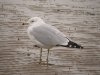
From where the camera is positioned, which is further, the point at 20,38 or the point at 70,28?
the point at 70,28

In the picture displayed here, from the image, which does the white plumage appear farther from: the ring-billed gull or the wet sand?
the wet sand

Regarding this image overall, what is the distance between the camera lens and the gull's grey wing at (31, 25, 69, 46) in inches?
170

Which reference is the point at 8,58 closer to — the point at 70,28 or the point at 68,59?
the point at 68,59

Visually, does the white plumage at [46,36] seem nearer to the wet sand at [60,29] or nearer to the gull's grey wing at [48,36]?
the gull's grey wing at [48,36]

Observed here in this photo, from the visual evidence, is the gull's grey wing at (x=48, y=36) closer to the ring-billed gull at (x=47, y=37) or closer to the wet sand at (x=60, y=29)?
the ring-billed gull at (x=47, y=37)

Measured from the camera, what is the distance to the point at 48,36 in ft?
14.3

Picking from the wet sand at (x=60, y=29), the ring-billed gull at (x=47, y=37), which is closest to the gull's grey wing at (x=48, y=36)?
the ring-billed gull at (x=47, y=37)

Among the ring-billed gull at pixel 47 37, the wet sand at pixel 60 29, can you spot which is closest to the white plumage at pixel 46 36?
the ring-billed gull at pixel 47 37

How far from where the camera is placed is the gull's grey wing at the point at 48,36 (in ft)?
14.1

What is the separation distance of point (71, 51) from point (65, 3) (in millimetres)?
2405

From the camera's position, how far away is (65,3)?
7.16 metres

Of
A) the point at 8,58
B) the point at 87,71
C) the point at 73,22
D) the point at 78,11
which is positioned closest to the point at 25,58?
the point at 8,58

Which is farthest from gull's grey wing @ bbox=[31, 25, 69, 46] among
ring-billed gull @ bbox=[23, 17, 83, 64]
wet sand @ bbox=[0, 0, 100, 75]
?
wet sand @ bbox=[0, 0, 100, 75]

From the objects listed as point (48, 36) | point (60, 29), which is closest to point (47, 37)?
point (48, 36)
